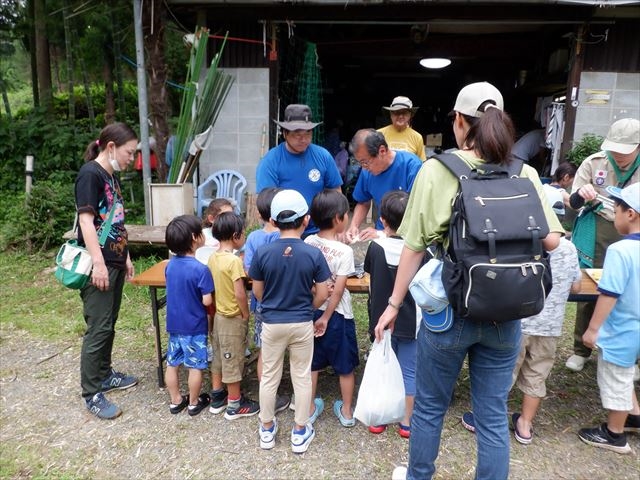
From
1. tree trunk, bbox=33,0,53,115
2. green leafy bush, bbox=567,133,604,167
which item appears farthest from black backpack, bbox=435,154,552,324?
tree trunk, bbox=33,0,53,115

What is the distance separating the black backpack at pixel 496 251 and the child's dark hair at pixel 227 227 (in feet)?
4.43

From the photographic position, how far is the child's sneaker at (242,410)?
2.74 meters

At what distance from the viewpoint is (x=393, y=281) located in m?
2.40

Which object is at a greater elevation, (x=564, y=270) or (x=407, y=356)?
(x=564, y=270)

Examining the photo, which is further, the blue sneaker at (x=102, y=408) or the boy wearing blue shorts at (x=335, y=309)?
the blue sneaker at (x=102, y=408)

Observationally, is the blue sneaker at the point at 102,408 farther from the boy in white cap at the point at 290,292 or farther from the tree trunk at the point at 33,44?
the tree trunk at the point at 33,44

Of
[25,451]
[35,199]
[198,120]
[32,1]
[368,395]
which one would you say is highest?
[32,1]

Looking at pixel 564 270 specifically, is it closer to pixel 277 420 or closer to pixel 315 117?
pixel 277 420

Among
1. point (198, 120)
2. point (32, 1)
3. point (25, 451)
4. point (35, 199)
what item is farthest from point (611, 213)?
point (32, 1)

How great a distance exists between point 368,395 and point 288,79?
566cm

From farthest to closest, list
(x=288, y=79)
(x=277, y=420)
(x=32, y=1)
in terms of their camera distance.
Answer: (x=32, y=1) < (x=288, y=79) < (x=277, y=420)

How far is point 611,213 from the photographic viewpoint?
2.91m

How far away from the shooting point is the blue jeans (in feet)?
5.55

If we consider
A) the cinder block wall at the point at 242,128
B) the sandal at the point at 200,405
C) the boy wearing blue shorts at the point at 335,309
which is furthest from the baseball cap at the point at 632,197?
the cinder block wall at the point at 242,128
